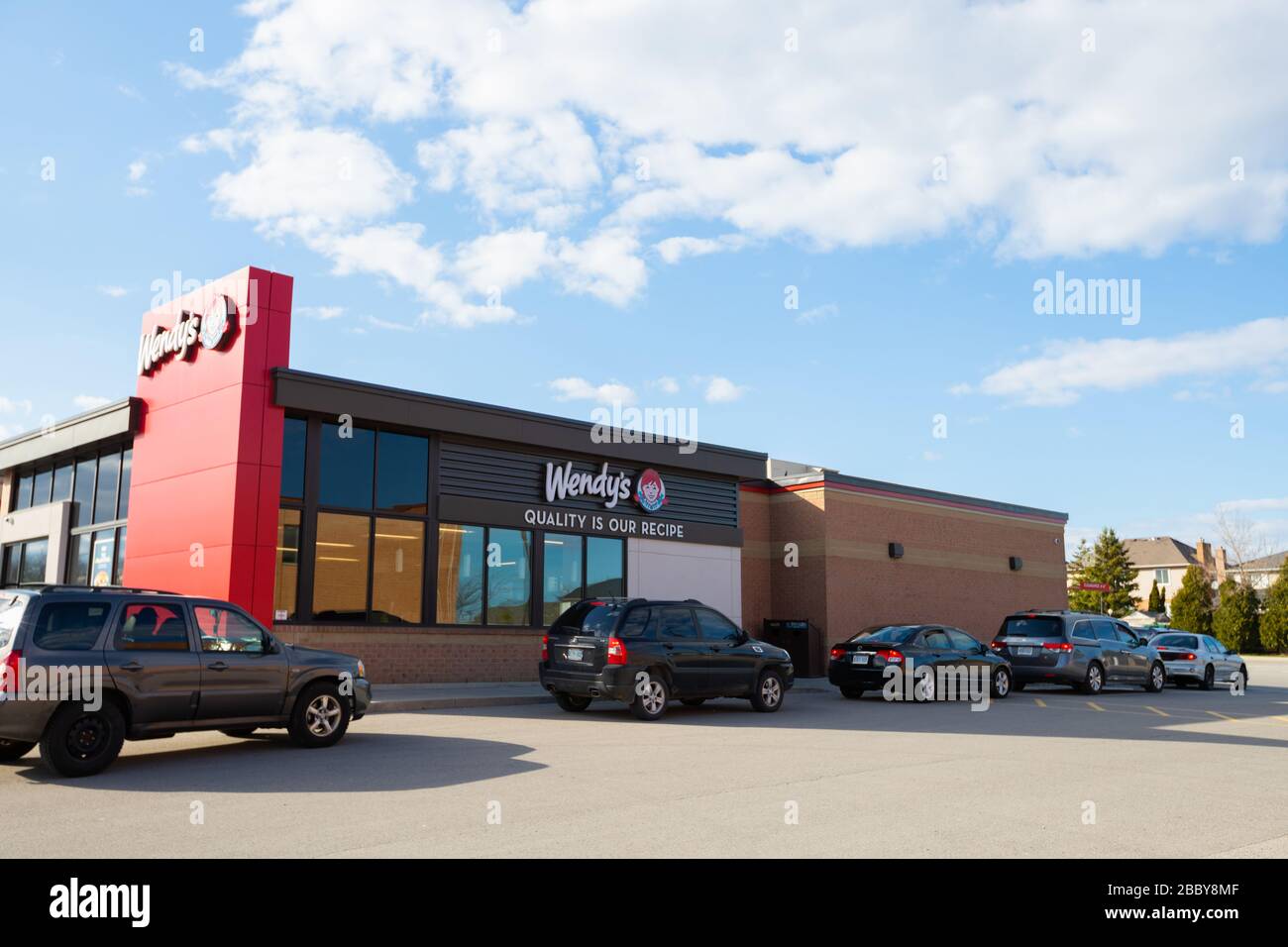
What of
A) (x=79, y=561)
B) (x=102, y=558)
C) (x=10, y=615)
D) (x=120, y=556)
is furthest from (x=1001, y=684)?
(x=79, y=561)

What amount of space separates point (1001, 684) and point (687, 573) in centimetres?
754

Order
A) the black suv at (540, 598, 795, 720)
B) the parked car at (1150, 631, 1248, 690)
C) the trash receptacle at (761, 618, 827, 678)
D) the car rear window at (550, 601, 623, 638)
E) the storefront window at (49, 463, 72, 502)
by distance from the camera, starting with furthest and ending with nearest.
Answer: the trash receptacle at (761, 618, 827, 678) → the parked car at (1150, 631, 1248, 690) → the storefront window at (49, 463, 72, 502) → the car rear window at (550, 601, 623, 638) → the black suv at (540, 598, 795, 720)

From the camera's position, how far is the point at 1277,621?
5566 cm

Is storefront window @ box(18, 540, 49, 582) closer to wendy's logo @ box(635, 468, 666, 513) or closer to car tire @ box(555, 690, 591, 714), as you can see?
wendy's logo @ box(635, 468, 666, 513)

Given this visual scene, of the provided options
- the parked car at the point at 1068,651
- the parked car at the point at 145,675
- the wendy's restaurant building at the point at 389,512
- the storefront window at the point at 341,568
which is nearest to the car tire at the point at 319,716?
the parked car at the point at 145,675

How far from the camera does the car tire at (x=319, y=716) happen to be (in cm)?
1138

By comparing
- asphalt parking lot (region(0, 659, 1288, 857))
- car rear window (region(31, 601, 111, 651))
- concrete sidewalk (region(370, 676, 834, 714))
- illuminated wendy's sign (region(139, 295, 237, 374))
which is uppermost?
illuminated wendy's sign (region(139, 295, 237, 374))

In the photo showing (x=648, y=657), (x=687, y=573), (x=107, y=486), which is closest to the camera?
(x=648, y=657)

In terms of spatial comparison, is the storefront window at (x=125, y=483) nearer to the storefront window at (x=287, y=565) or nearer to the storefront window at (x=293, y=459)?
the storefront window at (x=293, y=459)

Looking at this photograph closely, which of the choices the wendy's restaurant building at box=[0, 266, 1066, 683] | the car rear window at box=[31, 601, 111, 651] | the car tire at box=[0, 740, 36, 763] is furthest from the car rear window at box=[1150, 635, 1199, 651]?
the car tire at box=[0, 740, 36, 763]

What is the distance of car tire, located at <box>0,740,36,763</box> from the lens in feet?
33.2

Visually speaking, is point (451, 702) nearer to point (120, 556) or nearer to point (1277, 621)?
point (120, 556)

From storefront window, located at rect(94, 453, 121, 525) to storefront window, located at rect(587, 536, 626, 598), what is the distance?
9756mm
